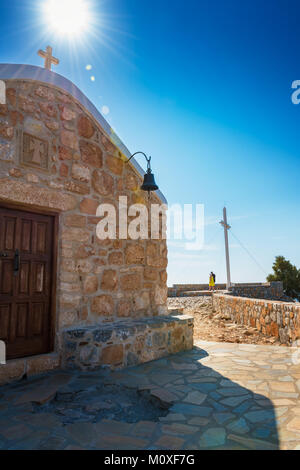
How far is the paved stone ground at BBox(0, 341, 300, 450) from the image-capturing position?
91.3 inches

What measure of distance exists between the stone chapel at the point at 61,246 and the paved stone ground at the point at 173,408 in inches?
14.4

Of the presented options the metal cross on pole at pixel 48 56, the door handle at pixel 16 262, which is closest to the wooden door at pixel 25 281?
the door handle at pixel 16 262

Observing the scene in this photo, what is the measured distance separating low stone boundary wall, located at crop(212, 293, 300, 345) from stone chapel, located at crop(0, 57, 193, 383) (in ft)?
8.49

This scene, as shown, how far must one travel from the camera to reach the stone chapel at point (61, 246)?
383cm

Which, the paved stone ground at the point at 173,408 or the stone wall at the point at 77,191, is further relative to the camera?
the stone wall at the point at 77,191

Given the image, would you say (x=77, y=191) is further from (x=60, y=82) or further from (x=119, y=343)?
(x=119, y=343)

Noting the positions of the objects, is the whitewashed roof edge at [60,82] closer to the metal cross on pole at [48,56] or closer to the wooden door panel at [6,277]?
the metal cross on pole at [48,56]

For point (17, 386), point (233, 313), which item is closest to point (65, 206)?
point (17, 386)

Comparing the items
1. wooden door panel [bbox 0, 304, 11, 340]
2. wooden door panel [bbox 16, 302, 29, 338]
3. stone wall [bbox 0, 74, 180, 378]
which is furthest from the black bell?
wooden door panel [bbox 0, 304, 11, 340]

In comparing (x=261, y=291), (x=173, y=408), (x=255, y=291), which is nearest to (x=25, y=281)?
(x=173, y=408)

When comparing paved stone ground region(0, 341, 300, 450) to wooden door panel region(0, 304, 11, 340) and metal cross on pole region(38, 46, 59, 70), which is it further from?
metal cross on pole region(38, 46, 59, 70)

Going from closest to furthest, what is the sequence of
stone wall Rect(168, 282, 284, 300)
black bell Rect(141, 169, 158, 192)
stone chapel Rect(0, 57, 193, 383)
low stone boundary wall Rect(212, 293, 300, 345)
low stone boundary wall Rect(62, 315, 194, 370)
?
stone chapel Rect(0, 57, 193, 383), low stone boundary wall Rect(62, 315, 194, 370), black bell Rect(141, 169, 158, 192), low stone boundary wall Rect(212, 293, 300, 345), stone wall Rect(168, 282, 284, 300)

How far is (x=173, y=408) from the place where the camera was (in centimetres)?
298

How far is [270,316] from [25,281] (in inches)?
219
